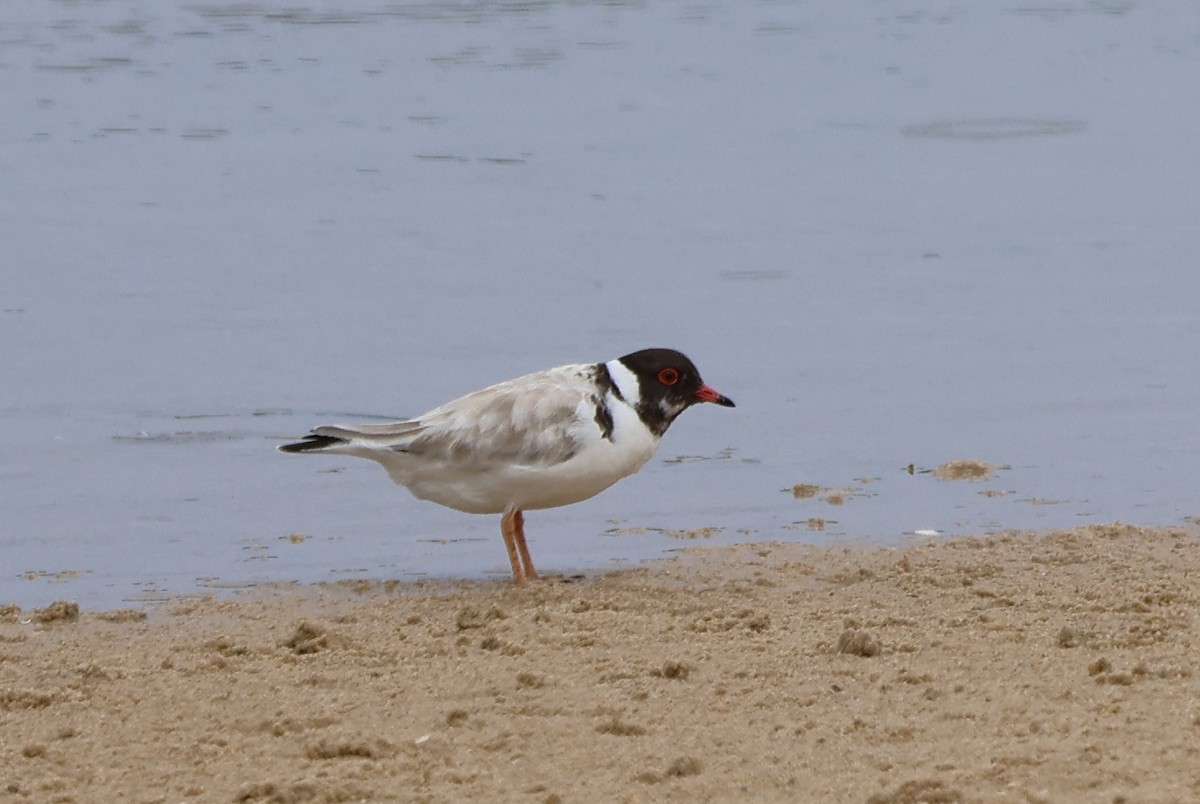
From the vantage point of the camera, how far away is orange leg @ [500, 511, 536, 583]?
291 inches

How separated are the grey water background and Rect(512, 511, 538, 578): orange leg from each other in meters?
0.21

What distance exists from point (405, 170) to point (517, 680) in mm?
10806

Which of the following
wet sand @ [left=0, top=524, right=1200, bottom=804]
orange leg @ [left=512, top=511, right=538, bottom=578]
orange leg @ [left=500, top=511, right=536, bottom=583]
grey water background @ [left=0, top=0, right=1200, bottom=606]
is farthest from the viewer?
grey water background @ [left=0, top=0, right=1200, bottom=606]

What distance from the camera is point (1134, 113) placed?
18.3 meters

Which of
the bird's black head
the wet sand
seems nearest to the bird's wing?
the bird's black head

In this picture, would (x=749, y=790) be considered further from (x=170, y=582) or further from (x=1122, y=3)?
(x=1122, y=3)

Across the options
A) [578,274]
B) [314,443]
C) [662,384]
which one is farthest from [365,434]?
[578,274]

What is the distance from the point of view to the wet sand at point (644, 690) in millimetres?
4785

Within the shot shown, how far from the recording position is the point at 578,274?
12969 millimetres

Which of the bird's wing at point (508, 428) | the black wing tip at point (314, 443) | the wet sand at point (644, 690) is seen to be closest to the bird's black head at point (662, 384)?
the bird's wing at point (508, 428)

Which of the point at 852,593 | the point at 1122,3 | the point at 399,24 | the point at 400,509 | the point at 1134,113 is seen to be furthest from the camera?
the point at 1122,3

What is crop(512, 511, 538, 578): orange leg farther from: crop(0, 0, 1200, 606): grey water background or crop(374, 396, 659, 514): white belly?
crop(0, 0, 1200, 606): grey water background

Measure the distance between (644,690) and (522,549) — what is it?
213cm

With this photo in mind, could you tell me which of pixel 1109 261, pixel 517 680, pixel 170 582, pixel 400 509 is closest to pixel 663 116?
pixel 1109 261
